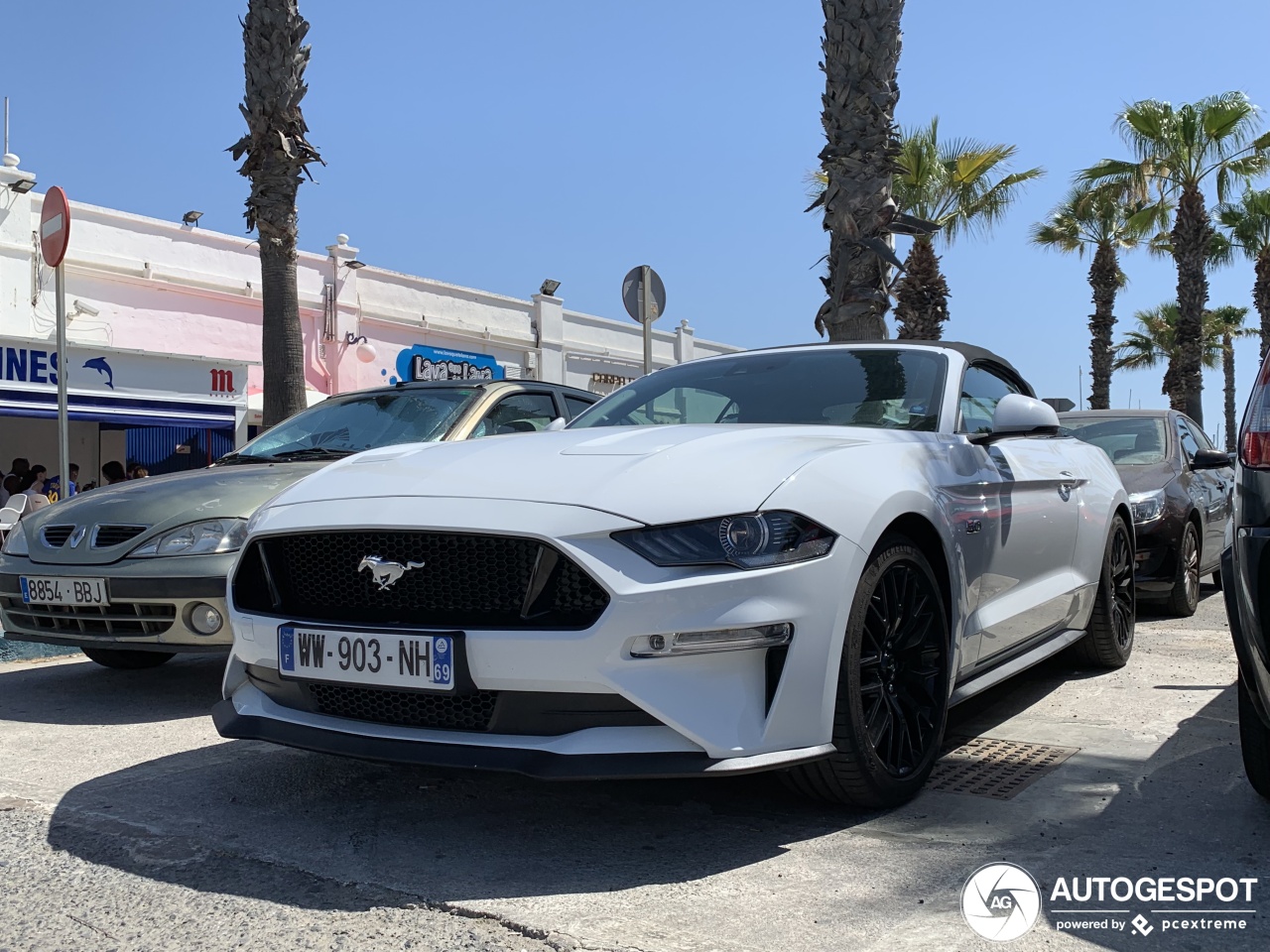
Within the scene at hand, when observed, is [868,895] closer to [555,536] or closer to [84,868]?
[555,536]

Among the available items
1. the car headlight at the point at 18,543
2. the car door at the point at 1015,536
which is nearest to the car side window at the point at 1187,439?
the car door at the point at 1015,536

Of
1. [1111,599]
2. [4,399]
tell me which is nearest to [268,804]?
[1111,599]

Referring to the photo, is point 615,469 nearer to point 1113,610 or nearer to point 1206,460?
point 1113,610

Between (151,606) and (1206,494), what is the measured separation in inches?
271

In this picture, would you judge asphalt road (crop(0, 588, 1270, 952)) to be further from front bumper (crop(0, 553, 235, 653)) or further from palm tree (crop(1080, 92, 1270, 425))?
palm tree (crop(1080, 92, 1270, 425))

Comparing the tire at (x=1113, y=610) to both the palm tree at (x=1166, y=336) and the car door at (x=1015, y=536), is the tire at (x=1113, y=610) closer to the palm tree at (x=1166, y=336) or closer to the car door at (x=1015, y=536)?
the car door at (x=1015, y=536)

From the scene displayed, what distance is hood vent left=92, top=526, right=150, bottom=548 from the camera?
4887 millimetres

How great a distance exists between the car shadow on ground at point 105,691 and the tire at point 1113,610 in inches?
155

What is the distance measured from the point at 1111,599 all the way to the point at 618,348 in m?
22.9

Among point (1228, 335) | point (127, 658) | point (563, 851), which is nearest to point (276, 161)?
point (127, 658)

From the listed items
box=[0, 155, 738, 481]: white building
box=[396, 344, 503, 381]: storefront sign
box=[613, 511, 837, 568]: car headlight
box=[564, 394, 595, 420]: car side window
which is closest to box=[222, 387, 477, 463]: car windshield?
box=[564, 394, 595, 420]: car side window

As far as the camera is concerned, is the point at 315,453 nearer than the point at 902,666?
No

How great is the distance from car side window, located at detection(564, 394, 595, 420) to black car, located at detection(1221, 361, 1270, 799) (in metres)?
4.14

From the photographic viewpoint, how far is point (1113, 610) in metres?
5.40
